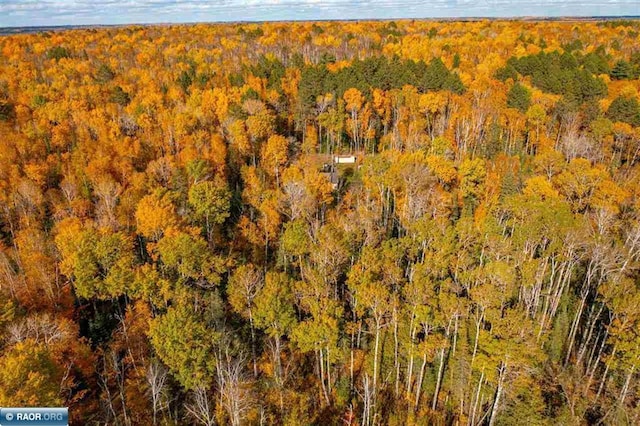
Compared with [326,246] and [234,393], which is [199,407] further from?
[326,246]

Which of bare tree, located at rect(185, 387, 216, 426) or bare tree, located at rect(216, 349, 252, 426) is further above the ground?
bare tree, located at rect(216, 349, 252, 426)

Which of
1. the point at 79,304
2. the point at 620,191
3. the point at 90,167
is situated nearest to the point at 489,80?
the point at 620,191

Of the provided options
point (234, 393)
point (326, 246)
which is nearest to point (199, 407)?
point (234, 393)

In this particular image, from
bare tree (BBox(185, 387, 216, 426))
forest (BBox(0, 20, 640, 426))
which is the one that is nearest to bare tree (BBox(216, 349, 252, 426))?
forest (BBox(0, 20, 640, 426))

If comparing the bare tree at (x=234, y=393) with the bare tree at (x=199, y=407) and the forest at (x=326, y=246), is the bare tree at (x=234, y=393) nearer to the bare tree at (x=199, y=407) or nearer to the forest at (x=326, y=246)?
the forest at (x=326, y=246)

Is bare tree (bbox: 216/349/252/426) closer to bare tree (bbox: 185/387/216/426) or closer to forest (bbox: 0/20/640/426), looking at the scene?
forest (bbox: 0/20/640/426)

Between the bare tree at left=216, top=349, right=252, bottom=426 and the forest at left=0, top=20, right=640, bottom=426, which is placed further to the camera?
the forest at left=0, top=20, right=640, bottom=426

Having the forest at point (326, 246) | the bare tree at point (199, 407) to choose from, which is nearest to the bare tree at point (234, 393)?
the forest at point (326, 246)

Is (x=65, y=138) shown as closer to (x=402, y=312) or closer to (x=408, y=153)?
(x=408, y=153)
